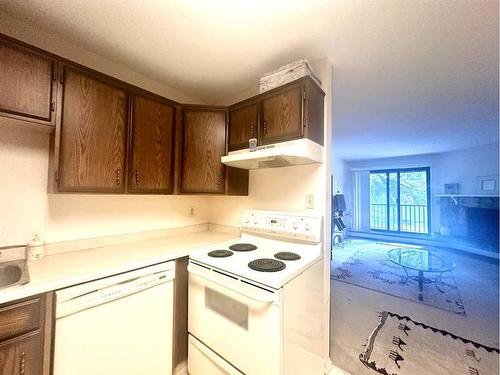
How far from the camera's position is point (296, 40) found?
142cm

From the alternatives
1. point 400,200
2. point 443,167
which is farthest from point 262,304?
point 400,200

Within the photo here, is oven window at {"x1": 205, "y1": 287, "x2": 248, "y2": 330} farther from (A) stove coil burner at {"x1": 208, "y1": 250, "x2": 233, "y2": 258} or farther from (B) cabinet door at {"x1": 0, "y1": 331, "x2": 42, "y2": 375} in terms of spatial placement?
(B) cabinet door at {"x1": 0, "y1": 331, "x2": 42, "y2": 375}

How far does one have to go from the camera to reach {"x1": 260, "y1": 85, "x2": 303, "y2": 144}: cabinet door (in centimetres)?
143

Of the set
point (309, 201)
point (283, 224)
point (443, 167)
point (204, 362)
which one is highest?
point (443, 167)

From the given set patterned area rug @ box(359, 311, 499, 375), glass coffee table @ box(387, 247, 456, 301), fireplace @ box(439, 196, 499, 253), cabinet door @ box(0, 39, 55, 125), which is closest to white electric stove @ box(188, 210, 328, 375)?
patterned area rug @ box(359, 311, 499, 375)

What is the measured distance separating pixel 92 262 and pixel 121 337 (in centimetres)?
46

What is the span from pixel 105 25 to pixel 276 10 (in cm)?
109

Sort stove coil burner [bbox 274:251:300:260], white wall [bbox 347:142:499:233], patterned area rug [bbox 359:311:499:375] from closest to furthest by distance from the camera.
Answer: stove coil burner [bbox 274:251:300:260] < patterned area rug [bbox 359:311:499:375] < white wall [bbox 347:142:499:233]

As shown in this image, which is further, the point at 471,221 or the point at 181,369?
the point at 471,221

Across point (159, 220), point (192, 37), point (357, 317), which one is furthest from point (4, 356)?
point (357, 317)

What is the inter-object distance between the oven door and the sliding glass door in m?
6.48

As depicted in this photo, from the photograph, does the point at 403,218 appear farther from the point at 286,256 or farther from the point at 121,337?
the point at 121,337

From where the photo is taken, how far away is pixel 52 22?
1299mm

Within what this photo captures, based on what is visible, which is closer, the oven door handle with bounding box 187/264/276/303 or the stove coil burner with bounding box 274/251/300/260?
the oven door handle with bounding box 187/264/276/303
